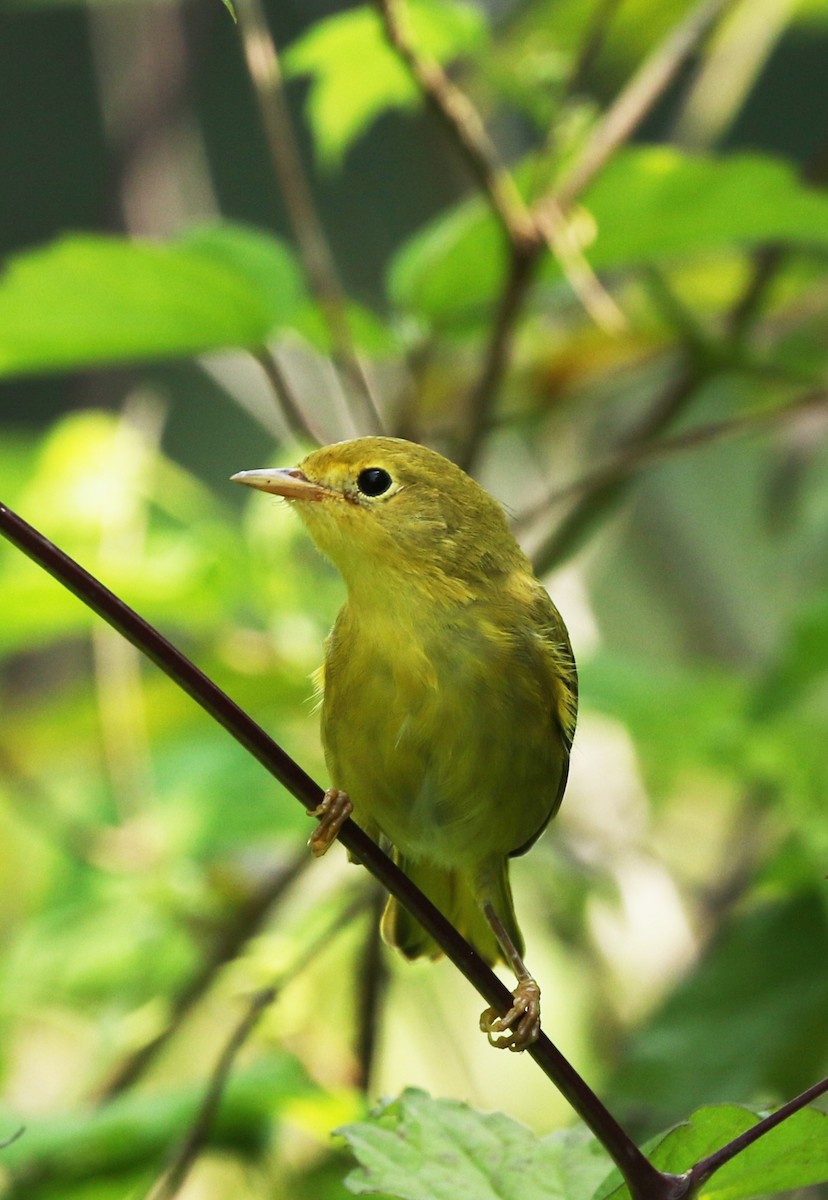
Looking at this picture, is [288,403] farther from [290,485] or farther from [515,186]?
[515,186]

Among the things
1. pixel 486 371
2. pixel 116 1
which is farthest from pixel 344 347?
pixel 116 1

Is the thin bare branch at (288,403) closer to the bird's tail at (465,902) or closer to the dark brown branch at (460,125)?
the dark brown branch at (460,125)

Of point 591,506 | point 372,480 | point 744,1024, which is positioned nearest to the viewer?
point 372,480

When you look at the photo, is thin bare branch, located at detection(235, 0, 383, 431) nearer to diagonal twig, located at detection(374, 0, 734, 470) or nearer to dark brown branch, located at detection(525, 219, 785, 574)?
diagonal twig, located at detection(374, 0, 734, 470)

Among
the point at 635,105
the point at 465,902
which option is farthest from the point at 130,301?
the point at 465,902

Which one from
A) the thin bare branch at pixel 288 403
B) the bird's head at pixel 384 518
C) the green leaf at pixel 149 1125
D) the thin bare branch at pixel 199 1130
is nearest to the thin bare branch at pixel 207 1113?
the thin bare branch at pixel 199 1130

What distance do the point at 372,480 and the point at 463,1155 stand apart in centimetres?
110

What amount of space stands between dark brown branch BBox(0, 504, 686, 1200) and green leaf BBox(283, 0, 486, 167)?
1933 mm

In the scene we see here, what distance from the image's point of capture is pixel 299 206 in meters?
2.93

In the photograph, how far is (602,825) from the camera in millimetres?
4035

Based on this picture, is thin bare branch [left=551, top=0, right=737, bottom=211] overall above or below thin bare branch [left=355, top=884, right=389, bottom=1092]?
above

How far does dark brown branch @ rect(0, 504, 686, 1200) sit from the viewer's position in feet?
3.96

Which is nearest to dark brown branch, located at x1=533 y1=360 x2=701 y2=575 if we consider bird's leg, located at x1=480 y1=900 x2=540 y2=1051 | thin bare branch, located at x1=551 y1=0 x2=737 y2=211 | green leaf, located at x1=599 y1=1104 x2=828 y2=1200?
thin bare branch, located at x1=551 y1=0 x2=737 y2=211

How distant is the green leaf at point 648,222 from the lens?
8.92 feet
